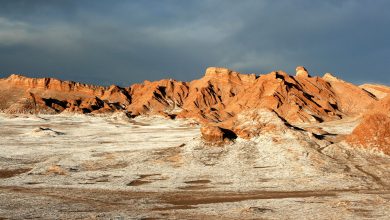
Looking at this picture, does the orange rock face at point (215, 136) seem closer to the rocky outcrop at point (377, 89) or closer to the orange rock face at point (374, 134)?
the orange rock face at point (374, 134)

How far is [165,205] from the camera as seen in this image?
116 ft

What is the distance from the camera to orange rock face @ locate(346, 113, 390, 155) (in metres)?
64.4

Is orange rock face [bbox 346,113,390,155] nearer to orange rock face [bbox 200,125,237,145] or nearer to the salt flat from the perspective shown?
the salt flat

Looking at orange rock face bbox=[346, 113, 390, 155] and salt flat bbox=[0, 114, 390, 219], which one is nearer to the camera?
salt flat bbox=[0, 114, 390, 219]

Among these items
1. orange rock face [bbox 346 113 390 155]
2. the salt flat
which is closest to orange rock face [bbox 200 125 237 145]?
the salt flat

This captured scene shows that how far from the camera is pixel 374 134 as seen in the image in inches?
2589

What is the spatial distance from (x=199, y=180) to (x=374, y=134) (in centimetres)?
2990

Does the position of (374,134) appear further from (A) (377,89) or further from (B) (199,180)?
(A) (377,89)

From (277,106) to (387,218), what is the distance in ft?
442

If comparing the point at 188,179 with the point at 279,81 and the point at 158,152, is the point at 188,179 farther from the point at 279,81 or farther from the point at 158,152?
the point at 279,81

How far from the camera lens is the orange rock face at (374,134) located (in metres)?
64.4

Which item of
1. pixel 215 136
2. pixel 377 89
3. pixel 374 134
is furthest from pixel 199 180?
pixel 377 89

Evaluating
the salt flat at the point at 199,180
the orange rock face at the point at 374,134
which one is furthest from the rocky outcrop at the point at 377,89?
the orange rock face at the point at 374,134

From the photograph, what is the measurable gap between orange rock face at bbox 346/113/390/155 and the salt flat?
5.33 feet
